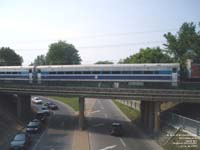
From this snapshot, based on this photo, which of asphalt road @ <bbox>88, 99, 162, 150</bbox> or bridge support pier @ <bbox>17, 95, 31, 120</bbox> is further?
bridge support pier @ <bbox>17, 95, 31, 120</bbox>

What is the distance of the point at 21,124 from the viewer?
163ft

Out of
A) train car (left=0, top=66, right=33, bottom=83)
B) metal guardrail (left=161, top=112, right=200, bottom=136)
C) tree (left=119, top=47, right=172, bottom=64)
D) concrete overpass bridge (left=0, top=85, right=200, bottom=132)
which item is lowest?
metal guardrail (left=161, top=112, right=200, bottom=136)

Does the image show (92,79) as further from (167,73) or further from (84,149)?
(84,149)

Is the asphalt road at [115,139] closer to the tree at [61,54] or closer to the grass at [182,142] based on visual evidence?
the grass at [182,142]

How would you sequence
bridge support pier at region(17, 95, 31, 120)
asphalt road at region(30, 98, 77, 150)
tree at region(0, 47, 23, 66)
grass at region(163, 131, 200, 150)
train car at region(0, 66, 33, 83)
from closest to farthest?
1. grass at region(163, 131, 200, 150)
2. asphalt road at region(30, 98, 77, 150)
3. bridge support pier at region(17, 95, 31, 120)
4. train car at region(0, 66, 33, 83)
5. tree at region(0, 47, 23, 66)

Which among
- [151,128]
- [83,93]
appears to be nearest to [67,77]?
[83,93]

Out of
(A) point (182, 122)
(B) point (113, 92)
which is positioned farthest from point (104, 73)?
(A) point (182, 122)

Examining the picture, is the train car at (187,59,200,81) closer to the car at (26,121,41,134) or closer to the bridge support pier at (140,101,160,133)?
the bridge support pier at (140,101,160,133)

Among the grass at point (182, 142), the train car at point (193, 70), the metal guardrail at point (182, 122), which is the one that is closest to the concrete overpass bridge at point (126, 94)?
the metal guardrail at point (182, 122)

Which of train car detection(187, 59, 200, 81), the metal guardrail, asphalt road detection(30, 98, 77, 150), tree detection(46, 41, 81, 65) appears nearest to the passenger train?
train car detection(187, 59, 200, 81)

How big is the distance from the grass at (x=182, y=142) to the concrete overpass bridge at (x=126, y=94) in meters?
6.15

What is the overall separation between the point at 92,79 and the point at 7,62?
235 ft

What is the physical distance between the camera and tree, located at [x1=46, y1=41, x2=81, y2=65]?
429ft

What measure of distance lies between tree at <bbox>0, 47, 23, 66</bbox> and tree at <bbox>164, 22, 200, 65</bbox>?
64391mm
